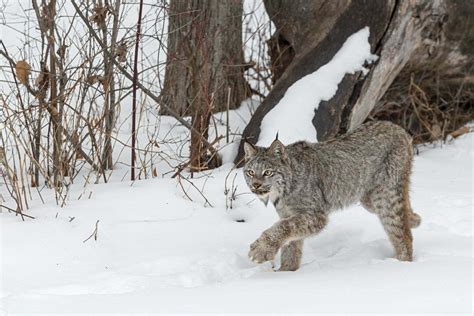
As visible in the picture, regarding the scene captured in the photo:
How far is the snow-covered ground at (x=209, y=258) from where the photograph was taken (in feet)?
14.2

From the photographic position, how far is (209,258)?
545 cm

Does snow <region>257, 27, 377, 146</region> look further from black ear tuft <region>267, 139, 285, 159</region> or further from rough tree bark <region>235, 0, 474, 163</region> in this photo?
black ear tuft <region>267, 139, 285, 159</region>

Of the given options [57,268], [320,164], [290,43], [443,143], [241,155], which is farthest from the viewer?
[443,143]

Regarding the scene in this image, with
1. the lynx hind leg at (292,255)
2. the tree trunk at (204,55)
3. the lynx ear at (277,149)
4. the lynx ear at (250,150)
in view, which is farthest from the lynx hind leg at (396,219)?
the tree trunk at (204,55)

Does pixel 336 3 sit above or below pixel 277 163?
above

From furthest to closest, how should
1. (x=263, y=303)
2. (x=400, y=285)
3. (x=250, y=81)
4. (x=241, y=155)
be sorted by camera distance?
(x=250, y=81) → (x=241, y=155) → (x=400, y=285) → (x=263, y=303)

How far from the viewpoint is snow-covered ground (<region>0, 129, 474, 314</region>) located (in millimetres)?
4340

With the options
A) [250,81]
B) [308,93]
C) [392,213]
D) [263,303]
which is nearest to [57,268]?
[263,303]

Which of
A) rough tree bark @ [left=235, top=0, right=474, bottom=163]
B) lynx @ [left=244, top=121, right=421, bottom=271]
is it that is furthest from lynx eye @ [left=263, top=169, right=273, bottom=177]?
rough tree bark @ [left=235, top=0, right=474, bottom=163]

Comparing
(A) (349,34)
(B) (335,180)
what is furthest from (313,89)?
(B) (335,180)

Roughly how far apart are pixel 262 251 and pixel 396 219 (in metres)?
1.23

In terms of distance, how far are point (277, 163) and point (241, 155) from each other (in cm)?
161

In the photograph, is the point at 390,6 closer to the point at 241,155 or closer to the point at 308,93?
the point at 308,93

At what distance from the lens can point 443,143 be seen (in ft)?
27.2
